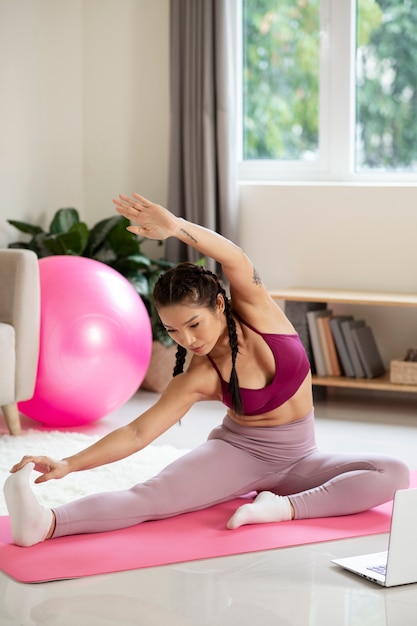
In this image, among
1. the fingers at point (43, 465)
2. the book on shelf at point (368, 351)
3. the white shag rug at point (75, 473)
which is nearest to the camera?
the fingers at point (43, 465)

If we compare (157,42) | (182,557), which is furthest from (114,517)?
(157,42)

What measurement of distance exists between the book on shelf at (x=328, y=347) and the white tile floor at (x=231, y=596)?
2020mm

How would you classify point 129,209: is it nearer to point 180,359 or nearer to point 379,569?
point 180,359

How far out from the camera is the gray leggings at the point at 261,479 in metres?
2.63

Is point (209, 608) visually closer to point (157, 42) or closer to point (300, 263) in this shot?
point (300, 263)

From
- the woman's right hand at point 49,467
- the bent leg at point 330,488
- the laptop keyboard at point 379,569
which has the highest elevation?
the woman's right hand at point 49,467

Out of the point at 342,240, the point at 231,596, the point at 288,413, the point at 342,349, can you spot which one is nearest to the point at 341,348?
the point at 342,349

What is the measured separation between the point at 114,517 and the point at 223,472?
1.09ft

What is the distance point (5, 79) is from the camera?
4.83 m

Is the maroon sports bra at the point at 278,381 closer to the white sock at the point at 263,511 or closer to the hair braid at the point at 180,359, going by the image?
the hair braid at the point at 180,359

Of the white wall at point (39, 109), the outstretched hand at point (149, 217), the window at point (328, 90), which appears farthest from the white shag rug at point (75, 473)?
the window at point (328, 90)

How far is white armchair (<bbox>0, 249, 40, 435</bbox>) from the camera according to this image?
373cm

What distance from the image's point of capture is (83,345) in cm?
384

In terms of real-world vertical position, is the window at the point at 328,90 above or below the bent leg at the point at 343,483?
above
